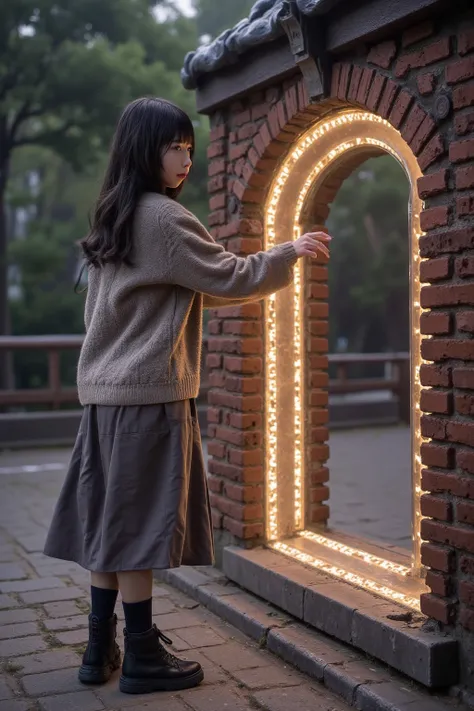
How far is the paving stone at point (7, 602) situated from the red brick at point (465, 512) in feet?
7.90

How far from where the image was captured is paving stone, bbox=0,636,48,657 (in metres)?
3.75

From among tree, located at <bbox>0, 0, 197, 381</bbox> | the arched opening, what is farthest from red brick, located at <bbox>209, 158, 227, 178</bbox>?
tree, located at <bbox>0, 0, 197, 381</bbox>

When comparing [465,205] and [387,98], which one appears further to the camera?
[387,98]

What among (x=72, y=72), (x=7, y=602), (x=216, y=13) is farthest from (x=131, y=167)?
(x=216, y=13)

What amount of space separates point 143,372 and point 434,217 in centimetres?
118

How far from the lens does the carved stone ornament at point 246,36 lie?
3.67 m

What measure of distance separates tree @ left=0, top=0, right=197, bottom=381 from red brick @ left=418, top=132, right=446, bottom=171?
41.7ft

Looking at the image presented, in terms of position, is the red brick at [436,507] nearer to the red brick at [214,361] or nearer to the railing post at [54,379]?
the red brick at [214,361]

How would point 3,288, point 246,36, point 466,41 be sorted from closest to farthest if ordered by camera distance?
point 466,41 < point 246,36 < point 3,288

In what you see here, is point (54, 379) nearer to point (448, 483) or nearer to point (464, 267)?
point (448, 483)

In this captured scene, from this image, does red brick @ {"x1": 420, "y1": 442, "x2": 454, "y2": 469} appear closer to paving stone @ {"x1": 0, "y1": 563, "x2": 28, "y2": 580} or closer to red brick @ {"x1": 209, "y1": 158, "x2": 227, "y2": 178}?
red brick @ {"x1": 209, "y1": 158, "x2": 227, "y2": 178}

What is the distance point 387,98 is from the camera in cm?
345

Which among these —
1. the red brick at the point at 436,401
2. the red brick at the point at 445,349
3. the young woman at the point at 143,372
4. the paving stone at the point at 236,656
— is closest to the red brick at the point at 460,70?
the young woman at the point at 143,372

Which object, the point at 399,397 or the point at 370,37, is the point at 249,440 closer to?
the point at 370,37
